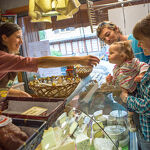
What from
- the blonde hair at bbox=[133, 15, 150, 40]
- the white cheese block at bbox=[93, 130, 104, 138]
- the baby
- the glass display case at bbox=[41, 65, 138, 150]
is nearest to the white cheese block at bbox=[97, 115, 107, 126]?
the glass display case at bbox=[41, 65, 138, 150]

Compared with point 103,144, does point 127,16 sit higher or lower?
higher

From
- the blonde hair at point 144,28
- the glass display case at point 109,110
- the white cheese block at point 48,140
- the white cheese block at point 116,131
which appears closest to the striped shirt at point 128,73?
the glass display case at point 109,110

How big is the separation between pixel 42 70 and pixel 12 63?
3.53m

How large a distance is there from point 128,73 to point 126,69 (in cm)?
4

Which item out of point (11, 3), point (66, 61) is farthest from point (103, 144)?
point (11, 3)

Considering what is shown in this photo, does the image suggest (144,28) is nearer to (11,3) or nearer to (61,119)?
(61,119)

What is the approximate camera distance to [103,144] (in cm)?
107

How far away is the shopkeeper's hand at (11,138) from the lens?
59 centimetres

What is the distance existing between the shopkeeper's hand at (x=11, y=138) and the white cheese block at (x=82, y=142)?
41cm

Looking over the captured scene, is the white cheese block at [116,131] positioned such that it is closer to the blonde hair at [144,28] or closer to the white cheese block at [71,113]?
the white cheese block at [71,113]

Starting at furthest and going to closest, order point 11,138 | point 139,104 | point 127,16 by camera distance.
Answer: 1. point 127,16
2. point 139,104
3. point 11,138

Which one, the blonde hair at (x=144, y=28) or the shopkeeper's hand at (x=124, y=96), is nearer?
the blonde hair at (x=144, y=28)

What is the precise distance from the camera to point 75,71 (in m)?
2.36

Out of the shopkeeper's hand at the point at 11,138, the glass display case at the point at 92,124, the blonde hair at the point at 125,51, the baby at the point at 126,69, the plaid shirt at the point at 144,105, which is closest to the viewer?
the shopkeeper's hand at the point at 11,138
